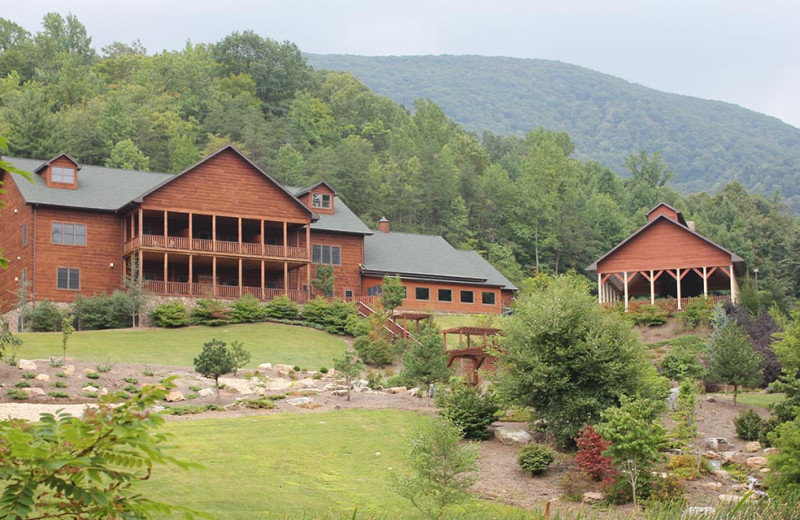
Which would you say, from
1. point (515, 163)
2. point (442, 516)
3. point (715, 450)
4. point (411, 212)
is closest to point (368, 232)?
point (411, 212)

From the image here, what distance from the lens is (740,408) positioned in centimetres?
2812

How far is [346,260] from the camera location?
182 ft

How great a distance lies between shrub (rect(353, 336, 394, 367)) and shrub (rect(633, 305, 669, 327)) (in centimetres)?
1303

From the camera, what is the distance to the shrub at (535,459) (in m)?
21.8

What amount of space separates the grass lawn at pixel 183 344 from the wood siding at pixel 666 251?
16.3m

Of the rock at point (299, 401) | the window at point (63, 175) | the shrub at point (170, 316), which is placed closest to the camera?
the rock at point (299, 401)

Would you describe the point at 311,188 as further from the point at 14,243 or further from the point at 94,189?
the point at 14,243

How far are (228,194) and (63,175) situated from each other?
7692 mm

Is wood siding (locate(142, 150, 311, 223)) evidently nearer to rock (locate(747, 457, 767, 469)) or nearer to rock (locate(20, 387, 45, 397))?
rock (locate(20, 387, 45, 397))

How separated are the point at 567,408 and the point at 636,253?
2967cm

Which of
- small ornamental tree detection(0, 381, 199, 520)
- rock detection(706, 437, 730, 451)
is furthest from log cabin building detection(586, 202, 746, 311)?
small ornamental tree detection(0, 381, 199, 520)

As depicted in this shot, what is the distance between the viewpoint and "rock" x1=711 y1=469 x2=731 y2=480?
844 inches

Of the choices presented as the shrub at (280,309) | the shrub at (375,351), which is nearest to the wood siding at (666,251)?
the shrub at (280,309)

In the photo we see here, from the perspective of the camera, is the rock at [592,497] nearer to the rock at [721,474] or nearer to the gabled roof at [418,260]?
the rock at [721,474]
